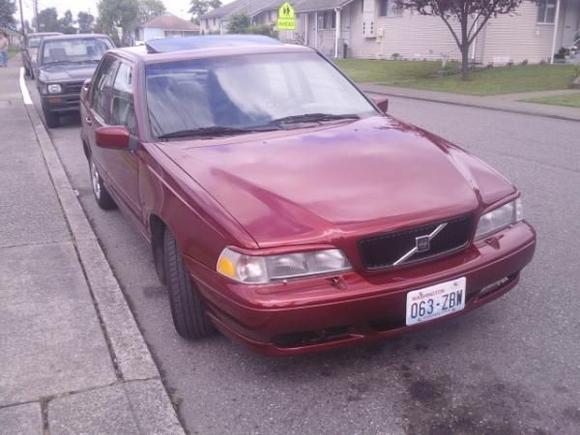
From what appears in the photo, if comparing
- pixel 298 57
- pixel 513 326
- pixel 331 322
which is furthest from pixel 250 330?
pixel 298 57

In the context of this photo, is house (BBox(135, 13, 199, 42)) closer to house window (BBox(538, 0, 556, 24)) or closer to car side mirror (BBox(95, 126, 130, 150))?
house window (BBox(538, 0, 556, 24))

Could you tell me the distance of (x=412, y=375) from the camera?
320cm

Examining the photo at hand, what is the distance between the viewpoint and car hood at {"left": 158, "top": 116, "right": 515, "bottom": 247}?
2900mm

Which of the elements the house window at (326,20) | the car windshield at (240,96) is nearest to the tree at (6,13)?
the house window at (326,20)

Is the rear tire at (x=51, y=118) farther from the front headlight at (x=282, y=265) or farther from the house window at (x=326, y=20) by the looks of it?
the house window at (x=326, y=20)

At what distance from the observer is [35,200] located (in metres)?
6.51

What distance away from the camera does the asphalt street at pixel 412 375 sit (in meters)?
2.84

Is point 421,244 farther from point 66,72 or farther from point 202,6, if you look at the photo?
point 202,6

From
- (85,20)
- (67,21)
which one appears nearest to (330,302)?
(67,21)

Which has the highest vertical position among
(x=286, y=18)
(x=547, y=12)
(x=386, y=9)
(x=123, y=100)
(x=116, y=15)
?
(x=116, y=15)

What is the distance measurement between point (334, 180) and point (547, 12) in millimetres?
Answer: 26456

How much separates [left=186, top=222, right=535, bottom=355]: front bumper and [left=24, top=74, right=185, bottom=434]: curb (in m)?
0.47

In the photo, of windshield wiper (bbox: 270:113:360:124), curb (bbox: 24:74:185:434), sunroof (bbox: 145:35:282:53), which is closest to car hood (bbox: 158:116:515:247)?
windshield wiper (bbox: 270:113:360:124)

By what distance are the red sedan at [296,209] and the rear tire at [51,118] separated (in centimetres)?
792
